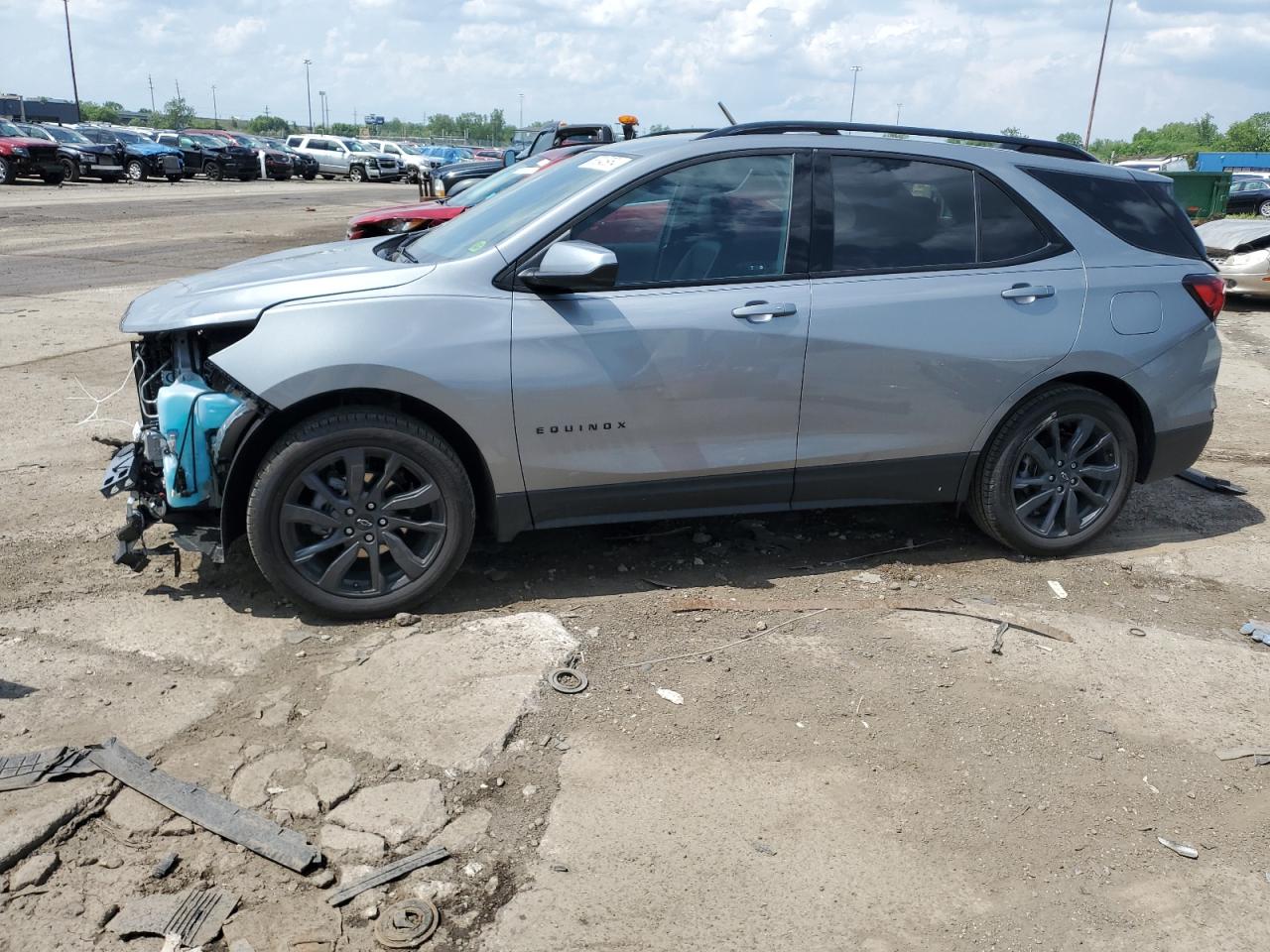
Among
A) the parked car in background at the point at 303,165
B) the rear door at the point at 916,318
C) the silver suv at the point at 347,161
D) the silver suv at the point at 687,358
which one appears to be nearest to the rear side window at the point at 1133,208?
the silver suv at the point at 687,358

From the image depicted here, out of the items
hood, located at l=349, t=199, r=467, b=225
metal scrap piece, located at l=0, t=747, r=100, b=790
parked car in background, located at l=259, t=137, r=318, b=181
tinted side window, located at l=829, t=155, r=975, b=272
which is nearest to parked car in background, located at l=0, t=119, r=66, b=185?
parked car in background, located at l=259, t=137, r=318, b=181

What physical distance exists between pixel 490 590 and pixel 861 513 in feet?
7.21

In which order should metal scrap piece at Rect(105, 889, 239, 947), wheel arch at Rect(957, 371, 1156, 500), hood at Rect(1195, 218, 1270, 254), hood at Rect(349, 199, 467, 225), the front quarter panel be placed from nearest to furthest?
metal scrap piece at Rect(105, 889, 239, 947), the front quarter panel, wheel arch at Rect(957, 371, 1156, 500), hood at Rect(349, 199, 467, 225), hood at Rect(1195, 218, 1270, 254)

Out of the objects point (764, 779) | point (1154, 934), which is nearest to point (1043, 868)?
point (1154, 934)

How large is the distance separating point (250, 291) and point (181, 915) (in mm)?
2427

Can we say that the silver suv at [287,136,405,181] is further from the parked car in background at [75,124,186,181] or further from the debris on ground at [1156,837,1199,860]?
the debris on ground at [1156,837,1199,860]

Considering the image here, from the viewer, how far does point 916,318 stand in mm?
4660

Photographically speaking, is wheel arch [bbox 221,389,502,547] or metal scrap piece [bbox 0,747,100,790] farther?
wheel arch [bbox 221,389,502,547]

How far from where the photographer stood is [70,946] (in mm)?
2652

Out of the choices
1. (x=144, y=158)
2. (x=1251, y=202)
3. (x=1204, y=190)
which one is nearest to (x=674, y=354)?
(x=1204, y=190)

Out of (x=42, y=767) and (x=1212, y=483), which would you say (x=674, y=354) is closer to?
(x=42, y=767)

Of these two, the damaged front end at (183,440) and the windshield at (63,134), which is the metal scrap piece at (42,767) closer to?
the damaged front end at (183,440)

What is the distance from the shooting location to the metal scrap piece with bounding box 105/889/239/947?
2.71 m

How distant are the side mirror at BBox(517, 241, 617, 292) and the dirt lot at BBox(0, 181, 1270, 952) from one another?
1.35 metres
